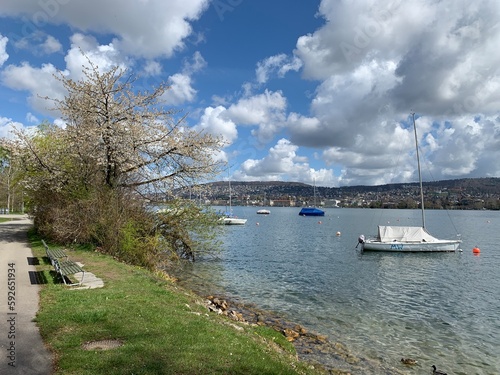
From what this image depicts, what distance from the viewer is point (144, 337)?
23.8ft

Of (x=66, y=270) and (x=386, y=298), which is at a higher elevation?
(x=66, y=270)

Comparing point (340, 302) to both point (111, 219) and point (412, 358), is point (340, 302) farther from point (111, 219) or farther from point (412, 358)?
point (111, 219)

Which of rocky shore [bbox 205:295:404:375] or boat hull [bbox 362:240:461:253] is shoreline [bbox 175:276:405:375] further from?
boat hull [bbox 362:240:461:253]

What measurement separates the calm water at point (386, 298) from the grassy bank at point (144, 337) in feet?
14.4

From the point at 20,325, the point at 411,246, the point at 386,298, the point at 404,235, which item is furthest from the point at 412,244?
the point at 20,325

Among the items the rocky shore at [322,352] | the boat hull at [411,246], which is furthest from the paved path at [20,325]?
the boat hull at [411,246]

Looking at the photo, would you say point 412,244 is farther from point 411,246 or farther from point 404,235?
point 404,235

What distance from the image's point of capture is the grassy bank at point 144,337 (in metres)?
6.07

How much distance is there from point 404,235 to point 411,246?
171 cm

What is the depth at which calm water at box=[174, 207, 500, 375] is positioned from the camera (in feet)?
40.6

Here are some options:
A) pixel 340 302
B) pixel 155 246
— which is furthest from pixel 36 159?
pixel 340 302

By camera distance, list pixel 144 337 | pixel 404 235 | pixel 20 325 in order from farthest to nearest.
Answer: pixel 404 235 → pixel 20 325 → pixel 144 337

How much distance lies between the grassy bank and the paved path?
0.20 m

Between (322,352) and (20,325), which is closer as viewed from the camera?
(20,325)
